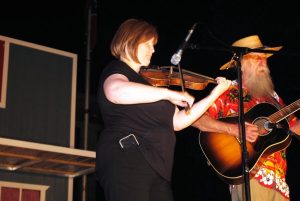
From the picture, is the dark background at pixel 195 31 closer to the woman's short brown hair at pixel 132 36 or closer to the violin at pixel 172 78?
the violin at pixel 172 78

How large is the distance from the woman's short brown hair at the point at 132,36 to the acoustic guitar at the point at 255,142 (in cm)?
144

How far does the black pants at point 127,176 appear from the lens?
2141 millimetres

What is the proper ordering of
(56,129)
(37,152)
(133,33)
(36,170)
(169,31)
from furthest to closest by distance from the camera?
(169,31) → (56,129) → (36,170) → (37,152) → (133,33)

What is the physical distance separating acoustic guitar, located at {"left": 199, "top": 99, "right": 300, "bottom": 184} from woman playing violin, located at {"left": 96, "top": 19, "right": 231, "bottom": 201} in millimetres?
1301

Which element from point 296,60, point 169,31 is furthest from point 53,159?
point 296,60

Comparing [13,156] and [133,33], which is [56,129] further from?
[133,33]

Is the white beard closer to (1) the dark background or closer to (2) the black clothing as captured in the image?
(1) the dark background

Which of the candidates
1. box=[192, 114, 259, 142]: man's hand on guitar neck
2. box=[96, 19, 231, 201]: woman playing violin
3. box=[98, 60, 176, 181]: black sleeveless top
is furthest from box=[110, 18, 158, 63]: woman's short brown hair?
box=[192, 114, 259, 142]: man's hand on guitar neck

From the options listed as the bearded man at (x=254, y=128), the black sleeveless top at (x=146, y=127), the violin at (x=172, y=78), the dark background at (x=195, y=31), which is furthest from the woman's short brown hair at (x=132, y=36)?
the dark background at (x=195, y=31)

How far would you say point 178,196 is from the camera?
6.63 meters

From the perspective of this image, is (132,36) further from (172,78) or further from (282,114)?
(282,114)

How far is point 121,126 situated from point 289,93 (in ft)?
13.5

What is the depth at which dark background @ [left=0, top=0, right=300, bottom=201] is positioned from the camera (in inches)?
217

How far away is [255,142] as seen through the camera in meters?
3.64
